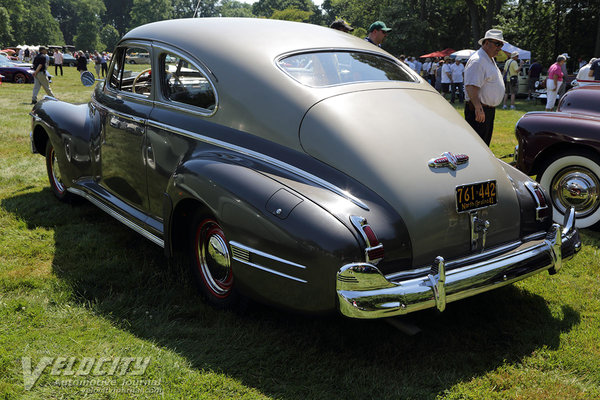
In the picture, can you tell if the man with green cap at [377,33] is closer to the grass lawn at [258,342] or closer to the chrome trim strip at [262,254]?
the grass lawn at [258,342]

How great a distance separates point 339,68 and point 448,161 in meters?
1.06

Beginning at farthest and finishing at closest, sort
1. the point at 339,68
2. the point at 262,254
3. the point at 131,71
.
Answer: the point at 131,71
the point at 339,68
the point at 262,254

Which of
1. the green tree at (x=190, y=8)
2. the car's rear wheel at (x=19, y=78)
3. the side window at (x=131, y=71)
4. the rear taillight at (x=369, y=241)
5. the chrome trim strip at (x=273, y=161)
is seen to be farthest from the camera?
the green tree at (x=190, y=8)

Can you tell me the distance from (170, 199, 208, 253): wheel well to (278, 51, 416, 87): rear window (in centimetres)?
106

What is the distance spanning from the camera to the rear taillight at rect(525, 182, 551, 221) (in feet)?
11.3

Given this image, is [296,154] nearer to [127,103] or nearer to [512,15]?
[127,103]

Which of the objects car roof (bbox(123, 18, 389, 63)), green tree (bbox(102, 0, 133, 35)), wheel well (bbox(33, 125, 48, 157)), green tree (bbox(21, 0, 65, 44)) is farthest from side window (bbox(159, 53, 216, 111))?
green tree (bbox(102, 0, 133, 35))

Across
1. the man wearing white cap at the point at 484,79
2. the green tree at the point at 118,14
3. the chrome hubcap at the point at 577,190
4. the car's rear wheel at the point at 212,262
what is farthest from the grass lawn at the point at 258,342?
the green tree at the point at 118,14

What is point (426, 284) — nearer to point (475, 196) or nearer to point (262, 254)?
point (475, 196)

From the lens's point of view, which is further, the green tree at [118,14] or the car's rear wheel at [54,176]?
the green tree at [118,14]

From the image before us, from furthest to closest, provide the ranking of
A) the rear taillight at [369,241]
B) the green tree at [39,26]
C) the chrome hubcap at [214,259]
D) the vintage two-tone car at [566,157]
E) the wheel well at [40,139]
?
the green tree at [39,26], the wheel well at [40,139], the vintage two-tone car at [566,157], the chrome hubcap at [214,259], the rear taillight at [369,241]

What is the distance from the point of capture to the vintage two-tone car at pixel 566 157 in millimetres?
5078

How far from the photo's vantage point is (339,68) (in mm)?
3678

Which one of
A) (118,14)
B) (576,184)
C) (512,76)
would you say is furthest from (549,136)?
(118,14)
